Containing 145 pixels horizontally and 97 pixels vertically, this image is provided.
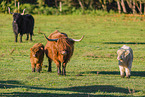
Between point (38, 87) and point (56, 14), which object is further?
point (56, 14)

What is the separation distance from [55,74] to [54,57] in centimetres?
73

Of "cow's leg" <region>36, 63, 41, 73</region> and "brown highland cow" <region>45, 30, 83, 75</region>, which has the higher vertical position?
"brown highland cow" <region>45, 30, 83, 75</region>

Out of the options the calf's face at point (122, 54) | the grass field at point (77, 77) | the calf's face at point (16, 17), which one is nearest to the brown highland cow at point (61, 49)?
the grass field at point (77, 77)

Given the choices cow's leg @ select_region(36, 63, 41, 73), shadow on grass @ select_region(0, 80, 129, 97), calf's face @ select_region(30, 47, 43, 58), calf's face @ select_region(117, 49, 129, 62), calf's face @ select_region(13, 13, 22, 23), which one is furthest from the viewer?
calf's face @ select_region(13, 13, 22, 23)

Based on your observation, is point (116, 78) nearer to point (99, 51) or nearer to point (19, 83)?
point (19, 83)

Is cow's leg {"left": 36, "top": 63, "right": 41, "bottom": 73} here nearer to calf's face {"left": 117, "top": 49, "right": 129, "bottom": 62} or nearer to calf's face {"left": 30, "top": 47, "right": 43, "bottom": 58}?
calf's face {"left": 30, "top": 47, "right": 43, "bottom": 58}

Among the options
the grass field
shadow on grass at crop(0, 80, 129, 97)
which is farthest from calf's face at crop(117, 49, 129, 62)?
shadow on grass at crop(0, 80, 129, 97)

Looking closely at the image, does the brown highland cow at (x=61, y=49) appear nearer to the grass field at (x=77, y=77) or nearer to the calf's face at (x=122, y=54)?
the grass field at (x=77, y=77)

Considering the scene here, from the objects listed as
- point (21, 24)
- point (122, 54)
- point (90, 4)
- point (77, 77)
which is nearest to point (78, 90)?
point (77, 77)

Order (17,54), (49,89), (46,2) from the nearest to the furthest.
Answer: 1. (49,89)
2. (17,54)
3. (46,2)

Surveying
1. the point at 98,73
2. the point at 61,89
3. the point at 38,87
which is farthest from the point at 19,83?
the point at 98,73

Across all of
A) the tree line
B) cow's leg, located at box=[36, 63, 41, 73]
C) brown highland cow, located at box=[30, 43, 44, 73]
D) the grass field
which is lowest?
the grass field

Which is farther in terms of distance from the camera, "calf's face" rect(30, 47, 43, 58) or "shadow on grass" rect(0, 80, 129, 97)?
"calf's face" rect(30, 47, 43, 58)

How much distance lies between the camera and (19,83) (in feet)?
33.0
